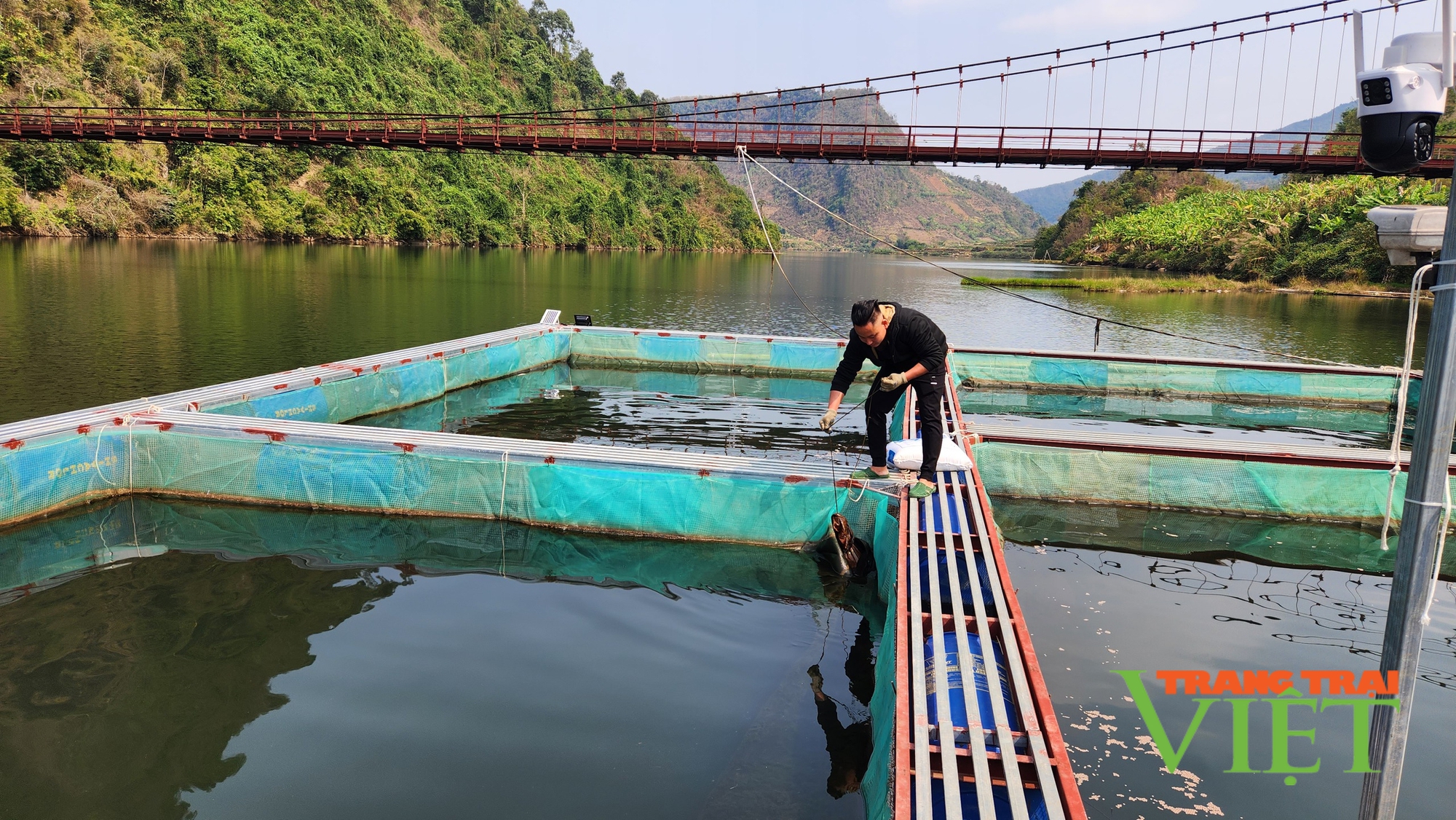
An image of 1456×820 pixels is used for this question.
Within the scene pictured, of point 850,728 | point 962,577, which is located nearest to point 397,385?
point 962,577

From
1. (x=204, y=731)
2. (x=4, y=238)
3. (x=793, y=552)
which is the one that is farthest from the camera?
(x=4, y=238)

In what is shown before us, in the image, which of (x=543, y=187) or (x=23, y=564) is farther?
(x=543, y=187)

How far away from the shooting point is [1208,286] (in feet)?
160

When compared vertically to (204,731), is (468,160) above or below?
above

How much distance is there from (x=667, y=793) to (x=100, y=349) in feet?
56.4

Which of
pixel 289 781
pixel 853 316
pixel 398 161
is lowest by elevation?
pixel 289 781

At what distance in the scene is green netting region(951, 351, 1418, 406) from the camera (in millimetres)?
16812

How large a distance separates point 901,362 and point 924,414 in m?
0.47

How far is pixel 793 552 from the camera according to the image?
805cm

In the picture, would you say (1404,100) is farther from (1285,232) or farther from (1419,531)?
(1285,232)

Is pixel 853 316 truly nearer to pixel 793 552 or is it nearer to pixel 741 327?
pixel 793 552

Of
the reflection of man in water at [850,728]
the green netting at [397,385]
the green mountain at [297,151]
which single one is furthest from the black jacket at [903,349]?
the green mountain at [297,151]

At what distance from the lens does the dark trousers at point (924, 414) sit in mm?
7152

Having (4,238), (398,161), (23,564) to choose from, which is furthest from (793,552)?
(398,161)
